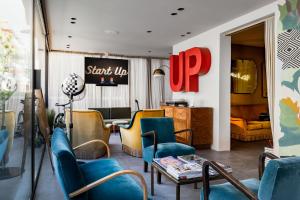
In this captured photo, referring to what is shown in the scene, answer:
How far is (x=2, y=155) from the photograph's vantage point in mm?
1491

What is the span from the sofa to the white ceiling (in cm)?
261

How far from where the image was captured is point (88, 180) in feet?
6.42

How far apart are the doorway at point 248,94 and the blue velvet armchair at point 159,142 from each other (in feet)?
9.77

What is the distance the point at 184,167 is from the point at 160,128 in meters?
1.39

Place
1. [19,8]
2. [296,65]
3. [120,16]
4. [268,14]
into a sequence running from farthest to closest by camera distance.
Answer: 1. [120,16]
2. [268,14]
3. [296,65]
4. [19,8]

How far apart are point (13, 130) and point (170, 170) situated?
1.44 meters

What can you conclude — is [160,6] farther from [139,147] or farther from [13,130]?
[13,130]

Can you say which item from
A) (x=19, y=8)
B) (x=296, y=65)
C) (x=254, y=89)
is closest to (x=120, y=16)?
(x=19, y=8)

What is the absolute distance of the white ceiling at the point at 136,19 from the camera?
375 cm

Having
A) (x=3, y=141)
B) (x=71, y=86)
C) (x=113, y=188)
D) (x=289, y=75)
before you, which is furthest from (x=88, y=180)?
(x=289, y=75)

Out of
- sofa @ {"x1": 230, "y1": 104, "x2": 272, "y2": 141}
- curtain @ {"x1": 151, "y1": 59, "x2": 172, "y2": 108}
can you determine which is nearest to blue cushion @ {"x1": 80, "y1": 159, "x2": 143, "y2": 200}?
sofa @ {"x1": 230, "y1": 104, "x2": 272, "y2": 141}

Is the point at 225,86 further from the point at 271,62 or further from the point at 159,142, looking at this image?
the point at 159,142

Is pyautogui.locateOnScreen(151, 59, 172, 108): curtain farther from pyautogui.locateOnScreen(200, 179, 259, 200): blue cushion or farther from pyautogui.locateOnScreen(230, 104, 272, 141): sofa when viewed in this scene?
pyautogui.locateOnScreen(200, 179, 259, 200): blue cushion

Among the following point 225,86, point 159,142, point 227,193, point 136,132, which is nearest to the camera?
point 227,193
